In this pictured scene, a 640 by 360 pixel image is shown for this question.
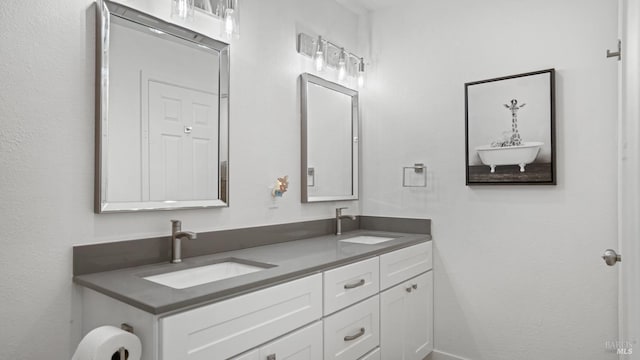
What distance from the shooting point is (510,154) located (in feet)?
7.59

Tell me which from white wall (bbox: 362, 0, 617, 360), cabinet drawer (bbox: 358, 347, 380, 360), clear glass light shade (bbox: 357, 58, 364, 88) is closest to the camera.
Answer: cabinet drawer (bbox: 358, 347, 380, 360)

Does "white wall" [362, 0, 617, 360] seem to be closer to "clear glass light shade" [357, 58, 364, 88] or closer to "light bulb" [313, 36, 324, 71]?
"clear glass light shade" [357, 58, 364, 88]

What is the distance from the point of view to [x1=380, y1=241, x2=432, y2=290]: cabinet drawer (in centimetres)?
213

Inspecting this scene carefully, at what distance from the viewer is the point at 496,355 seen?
94.8 inches

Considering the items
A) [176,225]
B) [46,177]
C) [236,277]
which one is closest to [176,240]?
[176,225]

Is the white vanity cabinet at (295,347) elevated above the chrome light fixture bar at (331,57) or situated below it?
below

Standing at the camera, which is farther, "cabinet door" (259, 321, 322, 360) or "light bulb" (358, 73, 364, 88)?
"light bulb" (358, 73, 364, 88)

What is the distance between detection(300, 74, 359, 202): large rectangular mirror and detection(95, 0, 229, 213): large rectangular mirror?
0.65 metres

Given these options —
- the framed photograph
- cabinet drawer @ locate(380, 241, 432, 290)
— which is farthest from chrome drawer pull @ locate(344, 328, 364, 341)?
the framed photograph

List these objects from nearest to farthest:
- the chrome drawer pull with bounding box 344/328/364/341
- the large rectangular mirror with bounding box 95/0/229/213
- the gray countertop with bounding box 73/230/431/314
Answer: the gray countertop with bounding box 73/230/431/314
the large rectangular mirror with bounding box 95/0/229/213
the chrome drawer pull with bounding box 344/328/364/341

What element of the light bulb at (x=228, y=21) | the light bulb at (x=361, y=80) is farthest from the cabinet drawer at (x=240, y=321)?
the light bulb at (x=361, y=80)

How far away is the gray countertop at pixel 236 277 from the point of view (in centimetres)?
119

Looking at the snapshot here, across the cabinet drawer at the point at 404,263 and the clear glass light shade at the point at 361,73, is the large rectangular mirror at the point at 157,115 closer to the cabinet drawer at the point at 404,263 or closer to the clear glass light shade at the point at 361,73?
the cabinet drawer at the point at 404,263

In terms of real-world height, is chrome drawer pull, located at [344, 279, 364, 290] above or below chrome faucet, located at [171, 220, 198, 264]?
below
